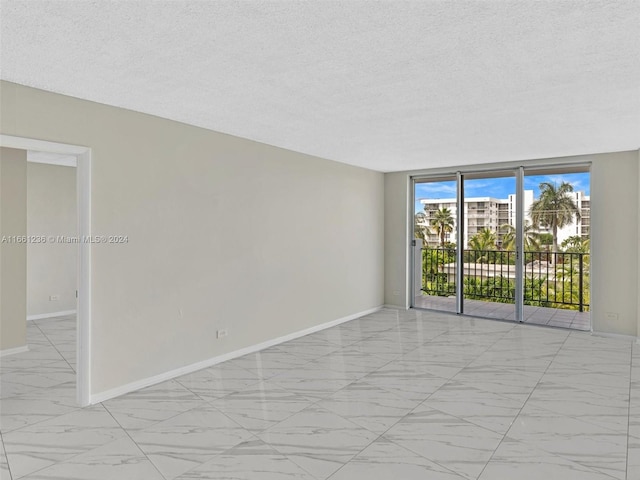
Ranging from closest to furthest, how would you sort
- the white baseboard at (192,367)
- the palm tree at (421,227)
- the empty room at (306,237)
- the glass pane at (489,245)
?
the empty room at (306,237), the white baseboard at (192,367), the glass pane at (489,245), the palm tree at (421,227)

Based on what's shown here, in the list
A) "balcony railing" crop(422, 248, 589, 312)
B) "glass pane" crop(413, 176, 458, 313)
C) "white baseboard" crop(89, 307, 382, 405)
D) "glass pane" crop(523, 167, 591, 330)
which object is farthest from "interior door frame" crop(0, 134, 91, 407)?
"glass pane" crop(523, 167, 591, 330)

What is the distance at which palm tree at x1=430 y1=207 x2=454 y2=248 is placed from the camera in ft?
23.2

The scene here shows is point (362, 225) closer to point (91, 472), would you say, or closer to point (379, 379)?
point (379, 379)

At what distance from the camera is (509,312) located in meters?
6.82

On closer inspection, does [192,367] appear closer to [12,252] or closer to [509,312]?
[12,252]

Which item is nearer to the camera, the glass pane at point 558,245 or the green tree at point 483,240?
the glass pane at point 558,245

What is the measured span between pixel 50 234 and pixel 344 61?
6.26 metres

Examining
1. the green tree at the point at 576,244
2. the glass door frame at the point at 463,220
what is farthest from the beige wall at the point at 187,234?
the green tree at the point at 576,244

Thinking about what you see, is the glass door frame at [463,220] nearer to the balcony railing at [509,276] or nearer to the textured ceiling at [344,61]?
the balcony railing at [509,276]

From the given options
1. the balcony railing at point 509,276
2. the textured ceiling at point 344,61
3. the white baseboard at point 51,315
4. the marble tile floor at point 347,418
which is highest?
the textured ceiling at point 344,61

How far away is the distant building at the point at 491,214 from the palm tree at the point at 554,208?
59mm

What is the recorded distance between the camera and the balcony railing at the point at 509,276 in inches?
249

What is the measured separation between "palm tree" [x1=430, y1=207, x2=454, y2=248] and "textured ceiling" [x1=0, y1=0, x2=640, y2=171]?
9.33 feet

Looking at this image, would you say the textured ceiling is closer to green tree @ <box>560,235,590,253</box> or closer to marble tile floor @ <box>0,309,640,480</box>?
green tree @ <box>560,235,590,253</box>
